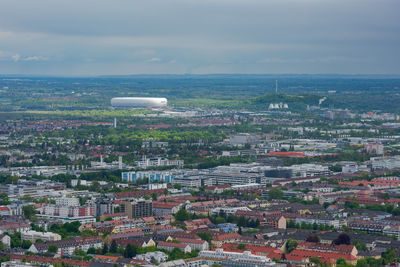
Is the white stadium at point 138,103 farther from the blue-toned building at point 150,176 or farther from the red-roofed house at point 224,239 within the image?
the red-roofed house at point 224,239

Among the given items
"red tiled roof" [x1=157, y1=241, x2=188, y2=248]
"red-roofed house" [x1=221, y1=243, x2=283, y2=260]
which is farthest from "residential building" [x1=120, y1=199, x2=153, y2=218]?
"red-roofed house" [x1=221, y1=243, x2=283, y2=260]

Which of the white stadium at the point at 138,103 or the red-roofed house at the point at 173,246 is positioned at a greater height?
the red-roofed house at the point at 173,246

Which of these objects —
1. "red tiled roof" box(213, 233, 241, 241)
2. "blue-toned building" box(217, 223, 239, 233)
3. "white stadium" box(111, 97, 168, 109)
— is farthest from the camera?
"white stadium" box(111, 97, 168, 109)

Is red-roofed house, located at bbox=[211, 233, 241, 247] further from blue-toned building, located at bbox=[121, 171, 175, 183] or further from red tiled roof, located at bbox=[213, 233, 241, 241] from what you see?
blue-toned building, located at bbox=[121, 171, 175, 183]

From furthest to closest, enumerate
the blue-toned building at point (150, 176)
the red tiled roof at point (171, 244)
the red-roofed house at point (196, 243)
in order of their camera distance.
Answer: the blue-toned building at point (150, 176) → the red-roofed house at point (196, 243) → the red tiled roof at point (171, 244)

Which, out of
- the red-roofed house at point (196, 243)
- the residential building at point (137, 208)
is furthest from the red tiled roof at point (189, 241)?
the residential building at point (137, 208)

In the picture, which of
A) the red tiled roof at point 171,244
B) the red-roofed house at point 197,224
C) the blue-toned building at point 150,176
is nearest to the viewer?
the red tiled roof at point 171,244

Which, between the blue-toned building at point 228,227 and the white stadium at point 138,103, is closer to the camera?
the blue-toned building at point 228,227

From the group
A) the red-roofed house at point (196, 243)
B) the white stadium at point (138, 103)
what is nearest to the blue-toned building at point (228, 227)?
the red-roofed house at point (196, 243)

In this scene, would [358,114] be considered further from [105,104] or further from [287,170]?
[287,170]

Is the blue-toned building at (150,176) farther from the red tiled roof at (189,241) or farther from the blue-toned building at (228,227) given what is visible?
the red tiled roof at (189,241)

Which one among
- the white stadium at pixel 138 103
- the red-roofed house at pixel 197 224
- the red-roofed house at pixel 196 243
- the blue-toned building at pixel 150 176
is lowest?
the white stadium at pixel 138 103
